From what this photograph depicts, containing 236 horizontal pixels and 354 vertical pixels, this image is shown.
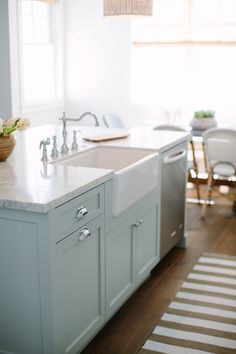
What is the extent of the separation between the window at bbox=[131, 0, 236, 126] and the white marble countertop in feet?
9.49

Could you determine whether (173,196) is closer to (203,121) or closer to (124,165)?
(124,165)

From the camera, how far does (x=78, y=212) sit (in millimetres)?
2293

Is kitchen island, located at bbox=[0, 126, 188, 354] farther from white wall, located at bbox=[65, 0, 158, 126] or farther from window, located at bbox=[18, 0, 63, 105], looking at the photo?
white wall, located at bbox=[65, 0, 158, 126]

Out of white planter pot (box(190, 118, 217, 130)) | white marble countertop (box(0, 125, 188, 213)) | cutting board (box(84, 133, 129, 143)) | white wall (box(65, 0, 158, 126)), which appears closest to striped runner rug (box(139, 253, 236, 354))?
white marble countertop (box(0, 125, 188, 213))

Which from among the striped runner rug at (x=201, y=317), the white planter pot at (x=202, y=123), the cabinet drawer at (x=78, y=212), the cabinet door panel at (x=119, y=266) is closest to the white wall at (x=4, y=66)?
the white planter pot at (x=202, y=123)

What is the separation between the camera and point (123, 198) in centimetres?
277

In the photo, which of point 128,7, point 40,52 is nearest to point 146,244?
point 128,7

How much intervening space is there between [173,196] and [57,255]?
1758 millimetres

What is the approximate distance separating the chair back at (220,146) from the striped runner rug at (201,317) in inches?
50.2

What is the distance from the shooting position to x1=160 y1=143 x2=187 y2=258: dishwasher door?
3.56 m

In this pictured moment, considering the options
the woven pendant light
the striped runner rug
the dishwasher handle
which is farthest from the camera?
the woven pendant light

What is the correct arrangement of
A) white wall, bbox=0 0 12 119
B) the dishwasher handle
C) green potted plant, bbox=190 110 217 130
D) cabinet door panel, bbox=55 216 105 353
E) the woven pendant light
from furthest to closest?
1. white wall, bbox=0 0 12 119
2. green potted plant, bbox=190 110 217 130
3. the woven pendant light
4. the dishwasher handle
5. cabinet door panel, bbox=55 216 105 353

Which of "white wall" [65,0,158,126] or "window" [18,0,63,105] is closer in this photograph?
"window" [18,0,63,105]

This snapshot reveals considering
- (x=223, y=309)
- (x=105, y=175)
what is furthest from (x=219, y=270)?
(x=105, y=175)
